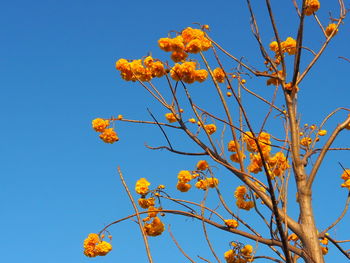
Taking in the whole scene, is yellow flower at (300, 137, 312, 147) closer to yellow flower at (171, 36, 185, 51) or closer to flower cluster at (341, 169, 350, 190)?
flower cluster at (341, 169, 350, 190)

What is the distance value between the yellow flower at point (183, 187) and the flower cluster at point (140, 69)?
3.23 feet

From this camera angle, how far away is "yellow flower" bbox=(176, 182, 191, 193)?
3.99 meters

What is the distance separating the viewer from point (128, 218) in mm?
3318

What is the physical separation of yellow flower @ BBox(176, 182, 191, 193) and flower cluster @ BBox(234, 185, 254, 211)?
459 millimetres

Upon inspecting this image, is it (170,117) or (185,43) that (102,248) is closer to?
(170,117)

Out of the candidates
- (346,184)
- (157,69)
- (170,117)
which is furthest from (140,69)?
(346,184)

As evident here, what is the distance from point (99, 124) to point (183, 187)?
0.97 metres

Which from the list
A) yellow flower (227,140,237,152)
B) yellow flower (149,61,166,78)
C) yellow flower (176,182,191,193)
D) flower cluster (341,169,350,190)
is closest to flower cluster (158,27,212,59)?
yellow flower (149,61,166,78)

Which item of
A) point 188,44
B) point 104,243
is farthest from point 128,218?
point 188,44

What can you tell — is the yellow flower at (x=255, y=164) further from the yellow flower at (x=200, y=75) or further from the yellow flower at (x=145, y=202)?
the yellow flower at (x=145, y=202)

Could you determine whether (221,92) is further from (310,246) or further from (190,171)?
(310,246)

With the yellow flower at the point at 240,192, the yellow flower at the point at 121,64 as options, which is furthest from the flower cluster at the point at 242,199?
the yellow flower at the point at 121,64

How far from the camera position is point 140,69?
3.75 meters

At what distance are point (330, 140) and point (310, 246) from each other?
837mm
